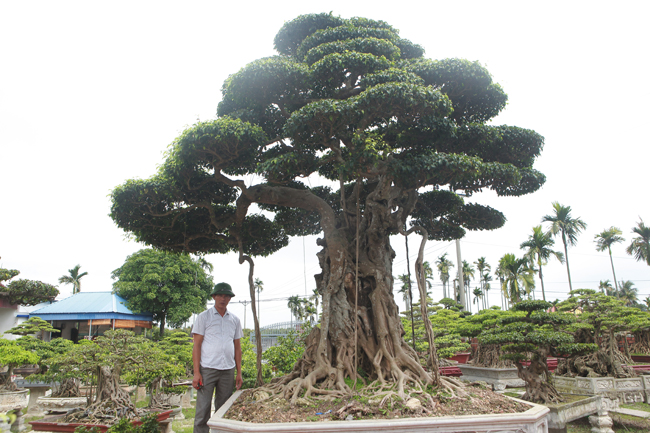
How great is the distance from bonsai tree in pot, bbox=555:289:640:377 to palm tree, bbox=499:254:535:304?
719 inches

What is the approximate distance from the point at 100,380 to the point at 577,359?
38.2 ft

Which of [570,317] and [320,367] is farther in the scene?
[570,317]

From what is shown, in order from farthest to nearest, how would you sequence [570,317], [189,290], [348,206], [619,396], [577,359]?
[189,290] → [577,359] → [619,396] → [348,206] → [570,317]

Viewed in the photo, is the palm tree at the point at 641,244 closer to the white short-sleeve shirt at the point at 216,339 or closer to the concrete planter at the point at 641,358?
the concrete planter at the point at 641,358

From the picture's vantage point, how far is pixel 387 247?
26.6ft

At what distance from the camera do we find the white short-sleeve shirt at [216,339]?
14.9 ft

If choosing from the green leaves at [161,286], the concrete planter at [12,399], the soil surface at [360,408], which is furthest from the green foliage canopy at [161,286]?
the soil surface at [360,408]

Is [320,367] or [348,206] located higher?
[348,206]

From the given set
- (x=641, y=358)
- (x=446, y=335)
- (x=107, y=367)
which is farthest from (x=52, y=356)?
(x=641, y=358)

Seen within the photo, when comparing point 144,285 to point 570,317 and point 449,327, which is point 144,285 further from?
point 570,317

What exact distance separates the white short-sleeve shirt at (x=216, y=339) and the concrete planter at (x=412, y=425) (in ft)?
2.17

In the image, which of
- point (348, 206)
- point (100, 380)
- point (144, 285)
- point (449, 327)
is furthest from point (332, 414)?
point (144, 285)

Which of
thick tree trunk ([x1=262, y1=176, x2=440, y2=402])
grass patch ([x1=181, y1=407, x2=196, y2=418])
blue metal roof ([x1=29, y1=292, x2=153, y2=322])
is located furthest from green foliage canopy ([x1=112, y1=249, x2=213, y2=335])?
thick tree trunk ([x1=262, y1=176, x2=440, y2=402])

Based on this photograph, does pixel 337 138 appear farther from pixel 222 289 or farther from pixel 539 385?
pixel 539 385
